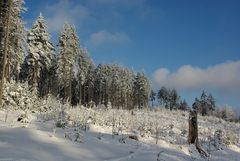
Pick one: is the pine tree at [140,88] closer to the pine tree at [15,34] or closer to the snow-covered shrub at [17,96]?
the pine tree at [15,34]

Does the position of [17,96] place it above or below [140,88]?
below

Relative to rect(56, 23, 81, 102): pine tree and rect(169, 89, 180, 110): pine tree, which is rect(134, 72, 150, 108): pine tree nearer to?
rect(169, 89, 180, 110): pine tree

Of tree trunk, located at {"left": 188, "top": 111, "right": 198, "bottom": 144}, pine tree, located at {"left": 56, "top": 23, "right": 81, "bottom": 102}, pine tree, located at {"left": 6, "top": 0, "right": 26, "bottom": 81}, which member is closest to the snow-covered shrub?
pine tree, located at {"left": 6, "top": 0, "right": 26, "bottom": 81}

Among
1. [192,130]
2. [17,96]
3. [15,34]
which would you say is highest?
[15,34]

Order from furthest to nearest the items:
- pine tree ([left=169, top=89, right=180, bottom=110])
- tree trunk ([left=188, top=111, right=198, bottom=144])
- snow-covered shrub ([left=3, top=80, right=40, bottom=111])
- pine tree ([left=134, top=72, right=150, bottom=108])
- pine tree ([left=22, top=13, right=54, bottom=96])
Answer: pine tree ([left=169, top=89, right=180, bottom=110]), pine tree ([left=134, top=72, right=150, bottom=108]), pine tree ([left=22, top=13, right=54, bottom=96]), snow-covered shrub ([left=3, top=80, right=40, bottom=111]), tree trunk ([left=188, top=111, right=198, bottom=144])

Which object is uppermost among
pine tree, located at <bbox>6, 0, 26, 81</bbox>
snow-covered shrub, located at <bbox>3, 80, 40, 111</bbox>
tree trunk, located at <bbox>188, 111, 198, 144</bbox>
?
pine tree, located at <bbox>6, 0, 26, 81</bbox>

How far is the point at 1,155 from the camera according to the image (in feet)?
20.5

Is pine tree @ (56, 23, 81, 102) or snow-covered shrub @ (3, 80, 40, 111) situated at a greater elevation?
pine tree @ (56, 23, 81, 102)

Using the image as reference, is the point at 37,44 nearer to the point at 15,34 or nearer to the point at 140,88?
the point at 15,34

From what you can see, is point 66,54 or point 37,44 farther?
point 66,54

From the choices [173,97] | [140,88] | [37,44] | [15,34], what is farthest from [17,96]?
[173,97]

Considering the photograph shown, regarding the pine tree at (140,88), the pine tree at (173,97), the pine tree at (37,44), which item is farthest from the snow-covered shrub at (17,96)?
the pine tree at (173,97)

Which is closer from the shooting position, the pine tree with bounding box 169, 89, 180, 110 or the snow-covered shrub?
the snow-covered shrub

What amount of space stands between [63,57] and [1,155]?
5534 centimetres
